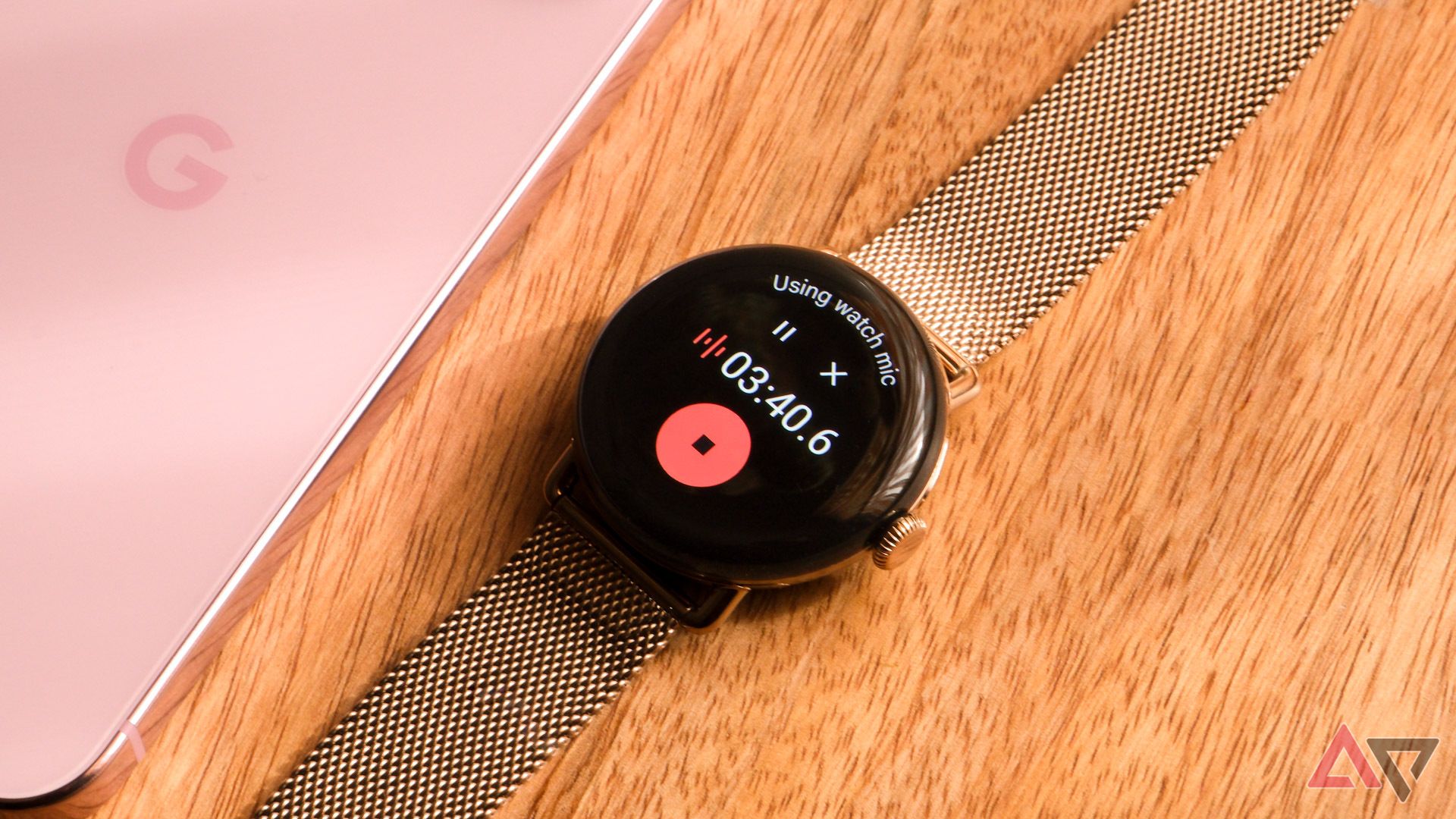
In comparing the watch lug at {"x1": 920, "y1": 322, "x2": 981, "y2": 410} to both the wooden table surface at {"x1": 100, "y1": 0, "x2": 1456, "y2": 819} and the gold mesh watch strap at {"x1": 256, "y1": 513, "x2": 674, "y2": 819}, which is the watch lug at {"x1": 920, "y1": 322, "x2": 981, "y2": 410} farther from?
the gold mesh watch strap at {"x1": 256, "y1": 513, "x2": 674, "y2": 819}

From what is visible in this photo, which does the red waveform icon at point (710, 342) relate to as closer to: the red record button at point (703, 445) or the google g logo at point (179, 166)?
the red record button at point (703, 445)

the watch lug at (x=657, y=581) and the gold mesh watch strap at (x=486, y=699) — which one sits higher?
A: the watch lug at (x=657, y=581)

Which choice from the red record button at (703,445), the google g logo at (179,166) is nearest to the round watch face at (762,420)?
the red record button at (703,445)

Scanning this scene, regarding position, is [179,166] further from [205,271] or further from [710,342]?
[710,342]

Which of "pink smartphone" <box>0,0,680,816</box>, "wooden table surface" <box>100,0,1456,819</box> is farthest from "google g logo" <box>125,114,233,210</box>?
"wooden table surface" <box>100,0,1456,819</box>

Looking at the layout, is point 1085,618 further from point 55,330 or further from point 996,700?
point 55,330

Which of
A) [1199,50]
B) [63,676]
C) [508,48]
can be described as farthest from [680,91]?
[63,676]
